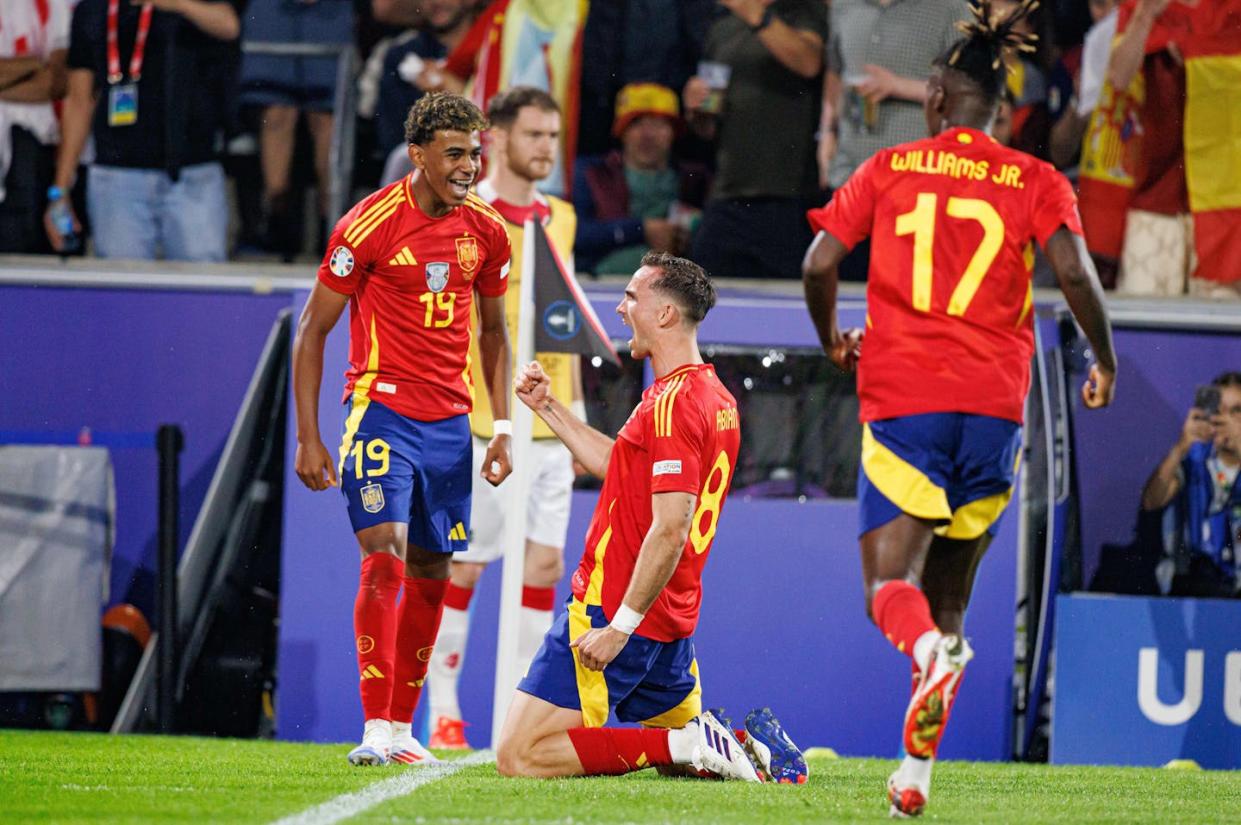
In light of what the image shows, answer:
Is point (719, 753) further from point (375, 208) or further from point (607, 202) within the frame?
point (607, 202)

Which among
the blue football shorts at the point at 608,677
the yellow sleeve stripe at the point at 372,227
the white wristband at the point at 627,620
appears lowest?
the blue football shorts at the point at 608,677

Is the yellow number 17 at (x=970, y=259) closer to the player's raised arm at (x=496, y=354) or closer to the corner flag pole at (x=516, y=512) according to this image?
the player's raised arm at (x=496, y=354)

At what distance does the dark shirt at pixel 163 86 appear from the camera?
8953 mm

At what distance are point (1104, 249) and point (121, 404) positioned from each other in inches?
198

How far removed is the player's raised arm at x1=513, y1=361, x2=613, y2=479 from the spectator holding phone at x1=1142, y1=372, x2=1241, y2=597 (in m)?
3.90

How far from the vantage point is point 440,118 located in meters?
5.69

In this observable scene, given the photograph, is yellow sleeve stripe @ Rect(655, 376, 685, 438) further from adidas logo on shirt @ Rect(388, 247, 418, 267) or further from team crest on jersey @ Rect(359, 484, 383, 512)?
adidas logo on shirt @ Rect(388, 247, 418, 267)

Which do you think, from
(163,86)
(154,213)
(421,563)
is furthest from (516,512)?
(163,86)

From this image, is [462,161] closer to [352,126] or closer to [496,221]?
[496,221]

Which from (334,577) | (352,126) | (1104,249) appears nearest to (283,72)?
(352,126)

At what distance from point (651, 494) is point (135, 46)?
527 centimetres

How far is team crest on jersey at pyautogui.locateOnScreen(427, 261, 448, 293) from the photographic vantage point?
5.78 metres

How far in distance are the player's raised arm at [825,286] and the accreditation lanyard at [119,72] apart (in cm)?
504

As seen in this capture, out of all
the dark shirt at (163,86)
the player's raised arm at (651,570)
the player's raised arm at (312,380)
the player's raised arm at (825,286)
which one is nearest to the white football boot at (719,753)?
the player's raised arm at (651,570)
